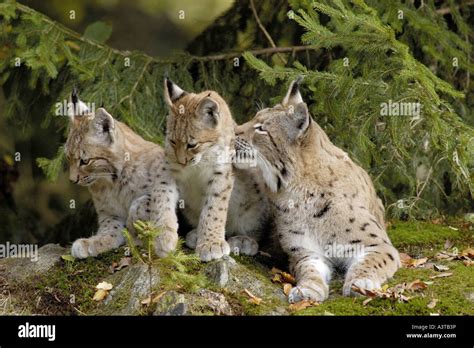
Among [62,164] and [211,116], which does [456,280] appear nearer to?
[211,116]

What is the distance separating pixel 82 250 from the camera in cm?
740

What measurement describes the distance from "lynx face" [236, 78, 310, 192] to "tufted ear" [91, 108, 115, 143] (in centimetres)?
108

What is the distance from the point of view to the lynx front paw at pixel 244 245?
24.6 ft

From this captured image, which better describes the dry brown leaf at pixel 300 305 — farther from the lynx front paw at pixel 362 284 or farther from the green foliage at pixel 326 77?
the green foliage at pixel 326 77

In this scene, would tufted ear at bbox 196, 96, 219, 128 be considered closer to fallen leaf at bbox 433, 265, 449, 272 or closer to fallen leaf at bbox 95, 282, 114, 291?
fallen leaf at bbox 95, 282, 114, 291

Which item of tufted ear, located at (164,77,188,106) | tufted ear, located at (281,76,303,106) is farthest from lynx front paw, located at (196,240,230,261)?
tufted ear, located at (281,76,303,106)

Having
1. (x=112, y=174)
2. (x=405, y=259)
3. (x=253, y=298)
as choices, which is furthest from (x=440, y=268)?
(x=112, y=174)

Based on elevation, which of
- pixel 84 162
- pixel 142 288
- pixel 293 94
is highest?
pixel 293 94

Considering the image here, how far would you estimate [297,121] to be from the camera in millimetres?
7258

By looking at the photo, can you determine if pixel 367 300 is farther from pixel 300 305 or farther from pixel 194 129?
pixel 194 129

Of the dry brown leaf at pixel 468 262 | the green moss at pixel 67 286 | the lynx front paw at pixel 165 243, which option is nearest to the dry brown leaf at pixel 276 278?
the lynx front paw at pixel 165 243

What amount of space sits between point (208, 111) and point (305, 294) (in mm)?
1608
